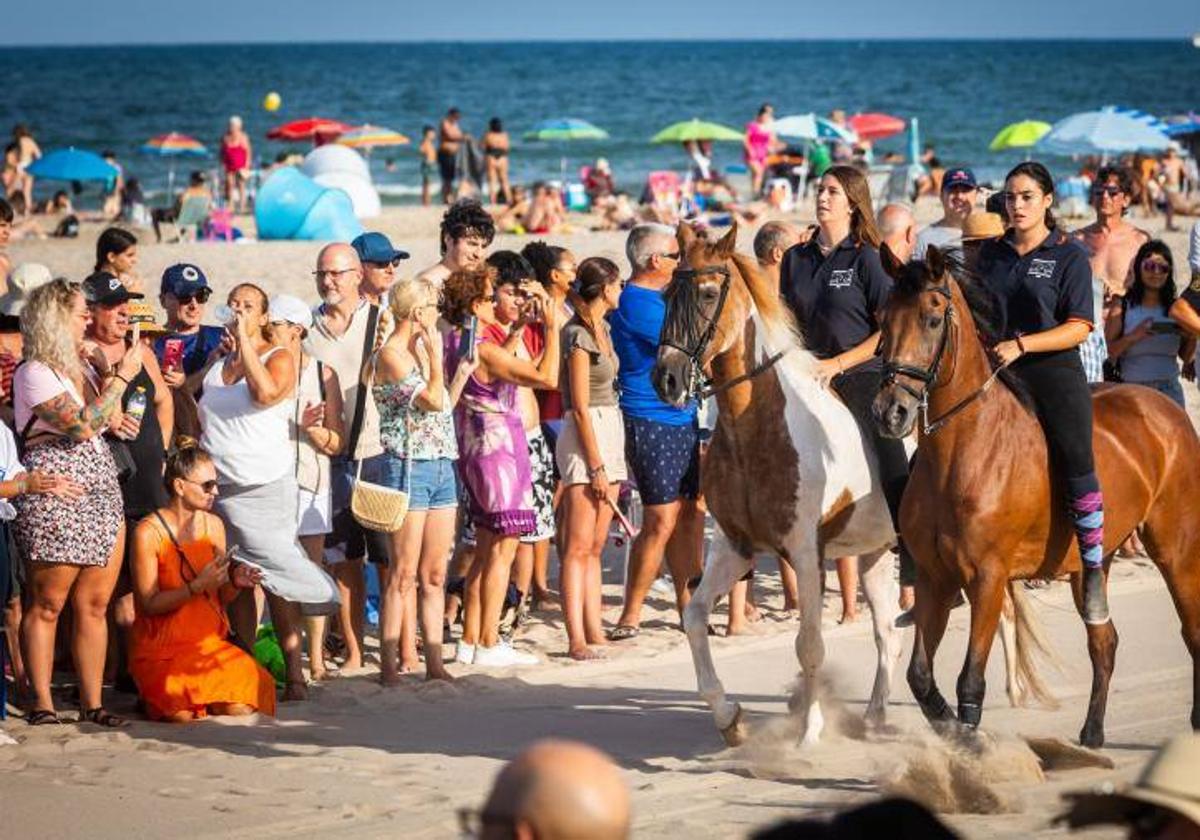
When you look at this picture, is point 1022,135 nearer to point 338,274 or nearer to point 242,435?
point 338,274

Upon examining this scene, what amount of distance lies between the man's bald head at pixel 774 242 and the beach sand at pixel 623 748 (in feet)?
7.11

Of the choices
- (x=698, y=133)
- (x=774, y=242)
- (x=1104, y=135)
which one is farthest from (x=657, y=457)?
Answer: (x=698, y=133)

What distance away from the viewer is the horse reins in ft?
26.0

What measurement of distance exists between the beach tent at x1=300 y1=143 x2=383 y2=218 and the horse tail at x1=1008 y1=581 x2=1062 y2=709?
2232cm

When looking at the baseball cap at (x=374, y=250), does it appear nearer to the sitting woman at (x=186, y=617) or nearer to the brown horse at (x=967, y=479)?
the sitting woman at (x=186, y=617)

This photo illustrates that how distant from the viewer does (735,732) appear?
8.86 m

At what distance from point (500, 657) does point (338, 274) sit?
2.23 m

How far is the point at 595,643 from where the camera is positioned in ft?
35.9

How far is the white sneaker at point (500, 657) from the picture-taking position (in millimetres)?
10469

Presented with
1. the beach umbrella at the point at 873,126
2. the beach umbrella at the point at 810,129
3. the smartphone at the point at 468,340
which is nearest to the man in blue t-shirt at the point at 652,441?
the smartphone at the point at 468,340

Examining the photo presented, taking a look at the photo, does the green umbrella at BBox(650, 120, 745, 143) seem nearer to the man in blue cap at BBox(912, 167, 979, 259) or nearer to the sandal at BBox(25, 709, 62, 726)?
the man in blue cap at BBox(912, 167, 979, 259)

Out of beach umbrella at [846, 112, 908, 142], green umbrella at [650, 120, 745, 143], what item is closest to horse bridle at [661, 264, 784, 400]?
green umbrella at [650, 120, 745, 143]

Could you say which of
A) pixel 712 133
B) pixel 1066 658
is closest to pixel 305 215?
pixel 712 133

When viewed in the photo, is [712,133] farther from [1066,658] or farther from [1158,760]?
[1158,760]
